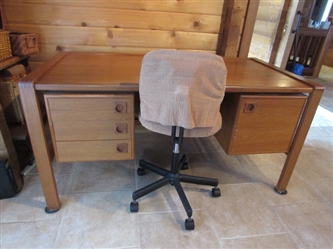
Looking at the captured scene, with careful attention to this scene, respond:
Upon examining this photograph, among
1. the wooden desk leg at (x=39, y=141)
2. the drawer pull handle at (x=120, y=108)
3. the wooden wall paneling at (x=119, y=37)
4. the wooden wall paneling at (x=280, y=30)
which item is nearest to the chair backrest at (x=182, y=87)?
the drawer pull handle at (x=120, y=108)

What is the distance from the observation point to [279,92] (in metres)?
1.33

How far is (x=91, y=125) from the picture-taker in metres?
1.25

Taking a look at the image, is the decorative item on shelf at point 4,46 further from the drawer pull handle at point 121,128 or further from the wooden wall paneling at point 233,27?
the wooden wall paneling at point 233,27

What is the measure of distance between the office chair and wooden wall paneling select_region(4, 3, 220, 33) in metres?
1.02

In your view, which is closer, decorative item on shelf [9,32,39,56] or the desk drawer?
the desk drawer

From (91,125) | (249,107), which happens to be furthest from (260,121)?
(91,125)

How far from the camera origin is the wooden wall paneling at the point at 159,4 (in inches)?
69.7

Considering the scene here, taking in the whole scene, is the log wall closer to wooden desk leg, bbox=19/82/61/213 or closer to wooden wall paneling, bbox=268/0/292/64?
wooden desk leg, bbox=19/82/61/213

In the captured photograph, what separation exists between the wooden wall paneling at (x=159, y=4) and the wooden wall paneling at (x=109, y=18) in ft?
0.09

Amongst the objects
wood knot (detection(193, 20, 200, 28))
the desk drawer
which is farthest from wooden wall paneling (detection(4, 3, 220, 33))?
the desk drawer

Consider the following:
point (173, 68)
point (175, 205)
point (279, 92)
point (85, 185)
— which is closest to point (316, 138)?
point (279, 92)

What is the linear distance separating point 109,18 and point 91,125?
105 centimetres

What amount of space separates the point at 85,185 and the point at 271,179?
1.41m

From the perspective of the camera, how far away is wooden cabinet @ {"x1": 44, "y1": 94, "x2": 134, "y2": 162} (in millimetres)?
1173
